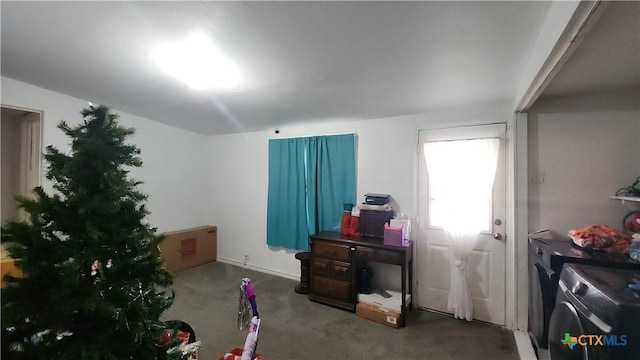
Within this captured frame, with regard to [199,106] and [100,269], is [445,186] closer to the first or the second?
[100,269]

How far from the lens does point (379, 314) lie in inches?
95.6

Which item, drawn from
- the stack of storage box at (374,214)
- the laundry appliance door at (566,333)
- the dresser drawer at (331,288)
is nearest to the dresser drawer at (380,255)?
the stack of storage box at (374,214)

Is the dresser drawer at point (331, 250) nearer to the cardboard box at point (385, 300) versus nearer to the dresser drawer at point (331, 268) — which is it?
the dresser drawer at point (331, 268)

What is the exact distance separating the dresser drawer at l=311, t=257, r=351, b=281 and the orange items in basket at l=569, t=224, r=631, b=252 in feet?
6.19

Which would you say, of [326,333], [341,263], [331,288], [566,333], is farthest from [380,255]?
[566,333]

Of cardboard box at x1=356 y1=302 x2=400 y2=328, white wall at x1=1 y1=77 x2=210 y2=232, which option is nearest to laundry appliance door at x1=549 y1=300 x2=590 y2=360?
→ cardboard box at x1=356 y1=302 x2=400 y2=328

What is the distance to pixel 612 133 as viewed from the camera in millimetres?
1951

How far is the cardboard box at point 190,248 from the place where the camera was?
362cm

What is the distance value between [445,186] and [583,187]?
1.03 m

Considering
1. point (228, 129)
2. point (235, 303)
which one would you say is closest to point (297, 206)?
point (235, 303)

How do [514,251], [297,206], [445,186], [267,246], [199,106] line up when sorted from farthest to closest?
[267,246]
[297,206]
[199,106]
[445,186]
[514,251]

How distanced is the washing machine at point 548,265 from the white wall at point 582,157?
270mm

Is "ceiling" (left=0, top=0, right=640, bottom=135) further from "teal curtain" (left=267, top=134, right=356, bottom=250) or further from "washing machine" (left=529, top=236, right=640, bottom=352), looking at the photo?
"washing machine" (left=529, top=236, right=640, bottom=352)

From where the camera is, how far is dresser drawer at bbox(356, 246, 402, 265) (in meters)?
2.42
